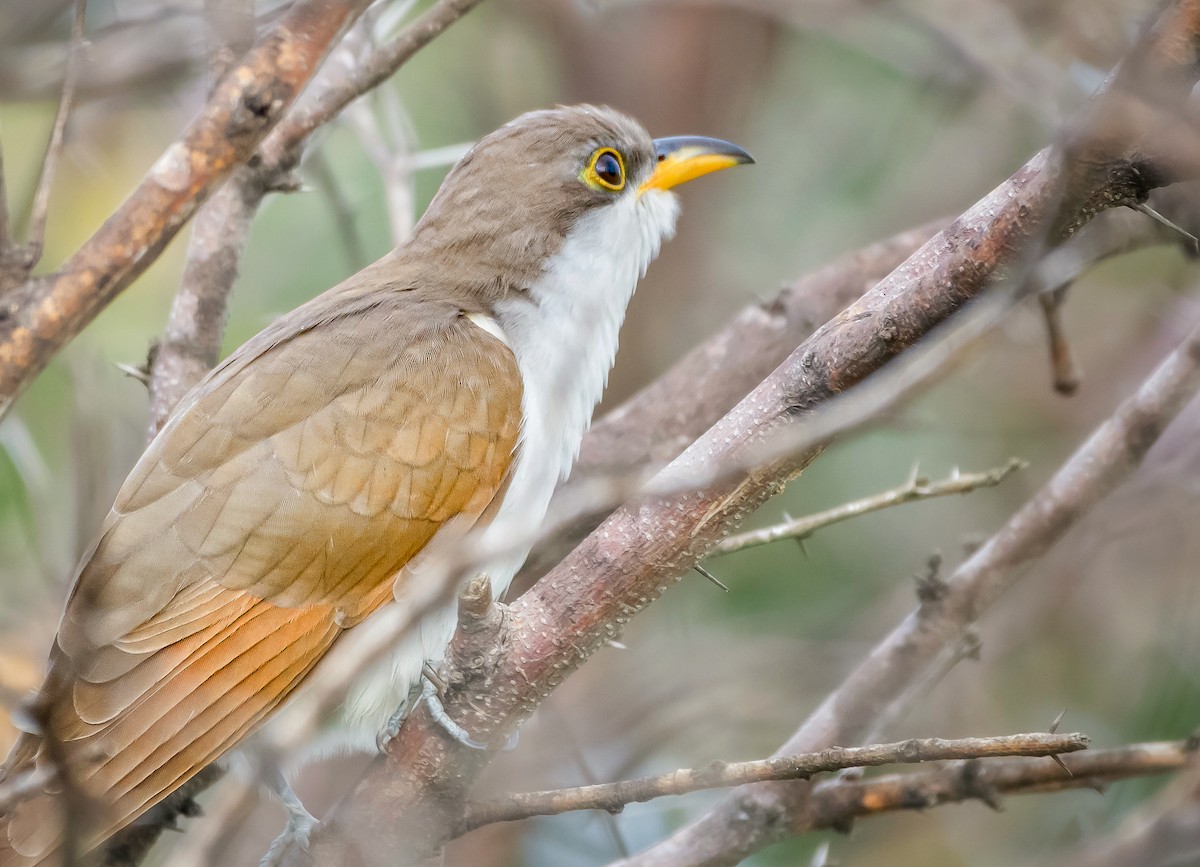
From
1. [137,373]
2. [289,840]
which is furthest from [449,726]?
[137,373]

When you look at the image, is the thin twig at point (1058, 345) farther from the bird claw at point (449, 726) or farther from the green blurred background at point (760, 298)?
the bird claw at point (449, 726)

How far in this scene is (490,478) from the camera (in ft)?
9.93

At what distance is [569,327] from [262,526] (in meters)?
1.04

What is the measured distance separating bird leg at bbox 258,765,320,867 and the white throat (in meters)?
0.68

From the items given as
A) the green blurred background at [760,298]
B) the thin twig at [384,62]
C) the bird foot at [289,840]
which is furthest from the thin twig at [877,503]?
the thin twig at [384,62]

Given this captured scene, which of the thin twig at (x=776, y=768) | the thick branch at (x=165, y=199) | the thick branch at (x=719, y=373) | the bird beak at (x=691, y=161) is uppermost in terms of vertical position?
the thick branch at (x=165, y=199)

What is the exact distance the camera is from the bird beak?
374cm

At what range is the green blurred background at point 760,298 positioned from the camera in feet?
13.5

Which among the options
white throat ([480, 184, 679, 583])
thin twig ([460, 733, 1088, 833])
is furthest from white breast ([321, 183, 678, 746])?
thin twig ([460, 733, 1088, 833])

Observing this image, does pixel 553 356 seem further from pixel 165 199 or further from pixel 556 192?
pixel 165 199

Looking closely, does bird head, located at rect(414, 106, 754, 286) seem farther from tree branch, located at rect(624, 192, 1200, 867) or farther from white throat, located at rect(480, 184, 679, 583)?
tree branch, located at rect(624, 192, 1200, 867)

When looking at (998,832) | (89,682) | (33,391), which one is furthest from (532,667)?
(33,391)

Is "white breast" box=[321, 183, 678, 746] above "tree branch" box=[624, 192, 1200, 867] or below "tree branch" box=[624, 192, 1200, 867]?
above

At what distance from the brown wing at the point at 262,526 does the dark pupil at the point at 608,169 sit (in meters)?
0.75
